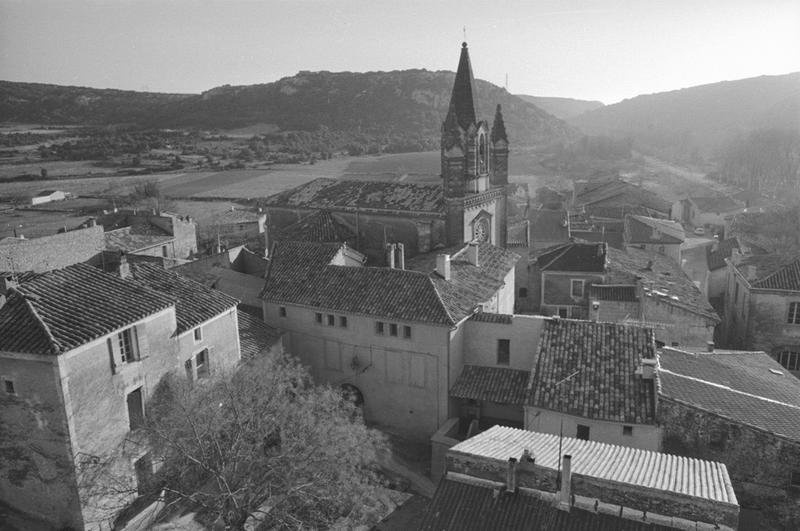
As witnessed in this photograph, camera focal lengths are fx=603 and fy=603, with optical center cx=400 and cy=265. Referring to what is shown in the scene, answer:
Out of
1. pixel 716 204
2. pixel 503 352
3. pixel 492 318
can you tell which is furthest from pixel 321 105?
pixel 503 352

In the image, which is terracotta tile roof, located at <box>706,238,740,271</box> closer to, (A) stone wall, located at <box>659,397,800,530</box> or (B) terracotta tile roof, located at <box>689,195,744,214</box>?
(B) terracotta tile roof, located at <box>689,195,744,214</box>

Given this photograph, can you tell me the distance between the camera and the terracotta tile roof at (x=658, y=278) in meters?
35.2

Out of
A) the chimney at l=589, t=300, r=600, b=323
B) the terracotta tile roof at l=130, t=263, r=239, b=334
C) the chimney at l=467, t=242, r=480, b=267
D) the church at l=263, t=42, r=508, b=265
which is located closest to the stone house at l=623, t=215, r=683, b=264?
the church at l=263, t=42, r=508, b=265

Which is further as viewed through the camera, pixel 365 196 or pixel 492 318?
pixel 365 196

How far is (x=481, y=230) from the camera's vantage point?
4134 cm

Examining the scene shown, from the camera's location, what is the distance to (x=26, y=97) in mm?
58812

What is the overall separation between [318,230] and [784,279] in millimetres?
29530

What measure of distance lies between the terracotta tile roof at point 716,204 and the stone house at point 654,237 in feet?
98.7

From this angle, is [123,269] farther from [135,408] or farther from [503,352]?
→ [503,352]

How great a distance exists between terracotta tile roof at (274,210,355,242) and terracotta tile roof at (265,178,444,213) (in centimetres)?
112

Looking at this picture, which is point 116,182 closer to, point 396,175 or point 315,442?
point 396,175

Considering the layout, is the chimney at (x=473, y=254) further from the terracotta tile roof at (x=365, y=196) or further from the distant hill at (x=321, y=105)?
the distant hill at (x=321, y=105)

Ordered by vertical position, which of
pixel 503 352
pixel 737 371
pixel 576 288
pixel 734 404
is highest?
pixel 503 352

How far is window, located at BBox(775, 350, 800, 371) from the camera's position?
37125 millimetres
